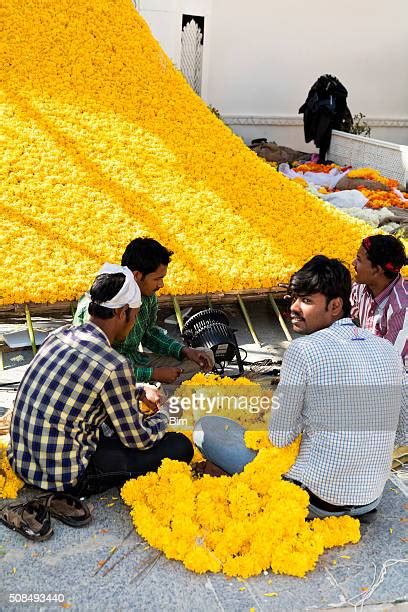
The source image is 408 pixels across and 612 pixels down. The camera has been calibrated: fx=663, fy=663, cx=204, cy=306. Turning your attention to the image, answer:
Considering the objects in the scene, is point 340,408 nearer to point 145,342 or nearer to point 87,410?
point 87,410

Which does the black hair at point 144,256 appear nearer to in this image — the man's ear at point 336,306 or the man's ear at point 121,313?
the man's ear at point 121,313

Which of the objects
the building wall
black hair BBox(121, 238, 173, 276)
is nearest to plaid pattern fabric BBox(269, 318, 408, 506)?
black hair BBox(121, 238, 173, 276)

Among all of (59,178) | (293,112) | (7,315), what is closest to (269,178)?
(59,178)

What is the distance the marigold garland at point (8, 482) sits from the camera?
112 inches

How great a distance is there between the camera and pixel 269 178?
6562mm

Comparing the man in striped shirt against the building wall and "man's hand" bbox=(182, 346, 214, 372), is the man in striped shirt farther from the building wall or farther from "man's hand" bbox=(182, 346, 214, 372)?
the building wall

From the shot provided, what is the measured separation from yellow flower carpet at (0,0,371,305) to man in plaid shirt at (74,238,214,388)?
3.23 feet

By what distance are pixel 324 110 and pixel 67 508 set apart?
1074cm

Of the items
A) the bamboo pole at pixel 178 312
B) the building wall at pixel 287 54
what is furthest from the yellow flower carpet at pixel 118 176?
the building wall at pixel 287 54

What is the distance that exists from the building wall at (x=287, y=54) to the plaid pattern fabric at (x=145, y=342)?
928 cm

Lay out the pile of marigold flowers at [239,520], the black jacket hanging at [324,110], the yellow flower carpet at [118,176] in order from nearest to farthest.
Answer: the pile of marigold flowers at [239,520]
the yellow flower carpet at [118,176]
the black jacket hanging at [324,110]

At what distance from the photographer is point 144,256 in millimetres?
3543

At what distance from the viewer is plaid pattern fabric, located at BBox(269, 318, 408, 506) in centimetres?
239

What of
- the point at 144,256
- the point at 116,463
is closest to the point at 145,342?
the point at 144,256
